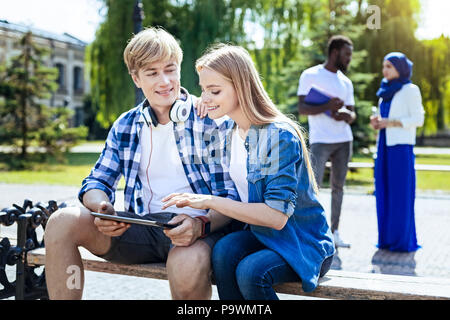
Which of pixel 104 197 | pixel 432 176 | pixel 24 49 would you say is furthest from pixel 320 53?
pixel 104 197

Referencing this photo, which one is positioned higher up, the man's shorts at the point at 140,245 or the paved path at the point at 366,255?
the man's shorts at the point at 140,245

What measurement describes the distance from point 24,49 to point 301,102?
17.1 meters

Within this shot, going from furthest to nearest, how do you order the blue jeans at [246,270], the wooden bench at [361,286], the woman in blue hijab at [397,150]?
the woman in blue hijab at [397,150] < the wooden bench at [361,286] < the blue jeans at [246,270]

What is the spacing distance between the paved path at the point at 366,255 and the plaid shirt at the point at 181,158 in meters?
1.10

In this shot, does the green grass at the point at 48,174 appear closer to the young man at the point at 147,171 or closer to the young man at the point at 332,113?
the young man at the point at 332,113

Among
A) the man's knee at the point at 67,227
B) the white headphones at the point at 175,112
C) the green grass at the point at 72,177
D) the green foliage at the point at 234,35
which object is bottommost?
the green grass at the point at 72,177

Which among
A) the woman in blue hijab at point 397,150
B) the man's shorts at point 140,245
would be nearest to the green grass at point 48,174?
the woman in blue hijab at point 397,150

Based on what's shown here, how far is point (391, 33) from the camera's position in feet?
A: 73.9

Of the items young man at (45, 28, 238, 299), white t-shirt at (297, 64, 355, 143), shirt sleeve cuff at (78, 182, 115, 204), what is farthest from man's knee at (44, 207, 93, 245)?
white t-shirt at (297, 64, 355, 143)

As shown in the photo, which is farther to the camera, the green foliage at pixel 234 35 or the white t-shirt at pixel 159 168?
the green foliage at pixel 234 35

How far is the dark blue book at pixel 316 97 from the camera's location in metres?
5.68

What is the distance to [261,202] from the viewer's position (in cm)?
248

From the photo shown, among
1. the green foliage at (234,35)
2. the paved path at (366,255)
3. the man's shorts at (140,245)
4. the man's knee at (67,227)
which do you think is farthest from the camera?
the green foliage at (234,35)
